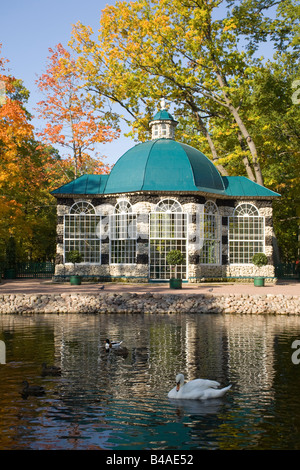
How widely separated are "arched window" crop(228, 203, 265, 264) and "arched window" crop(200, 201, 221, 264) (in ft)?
2.99

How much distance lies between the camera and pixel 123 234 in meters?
34.9

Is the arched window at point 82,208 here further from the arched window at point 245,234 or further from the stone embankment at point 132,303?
the stone embankment at point 132,303

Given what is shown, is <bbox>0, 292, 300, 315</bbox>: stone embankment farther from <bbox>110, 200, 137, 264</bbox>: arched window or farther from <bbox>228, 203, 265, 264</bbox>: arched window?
<bbox>228, 203, 265, 264</bbox>: arched window

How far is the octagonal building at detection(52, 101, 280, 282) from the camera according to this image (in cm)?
3375

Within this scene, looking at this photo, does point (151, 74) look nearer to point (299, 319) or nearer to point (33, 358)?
point (299, 319)

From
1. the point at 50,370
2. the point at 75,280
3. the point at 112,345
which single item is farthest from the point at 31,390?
the point at 75,280

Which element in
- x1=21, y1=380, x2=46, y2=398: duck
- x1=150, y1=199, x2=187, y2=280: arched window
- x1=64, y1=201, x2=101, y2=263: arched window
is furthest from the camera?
x1=64, y1=201, x2=101, y2=263: arched window

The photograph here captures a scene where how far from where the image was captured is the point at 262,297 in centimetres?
2403

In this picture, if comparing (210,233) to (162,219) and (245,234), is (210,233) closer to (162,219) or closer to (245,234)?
(245,234)

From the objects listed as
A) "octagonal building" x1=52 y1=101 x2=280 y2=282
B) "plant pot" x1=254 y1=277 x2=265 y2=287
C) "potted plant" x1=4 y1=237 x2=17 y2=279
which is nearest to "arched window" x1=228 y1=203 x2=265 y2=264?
"octagonal building" x1=52 y1=101 x2=280 y2=282

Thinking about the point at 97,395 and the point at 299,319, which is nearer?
the point at 97,395

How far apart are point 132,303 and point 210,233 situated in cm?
1216

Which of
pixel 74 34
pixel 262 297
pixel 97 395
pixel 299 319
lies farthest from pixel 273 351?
pixel 74 34

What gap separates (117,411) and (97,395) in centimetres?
107
